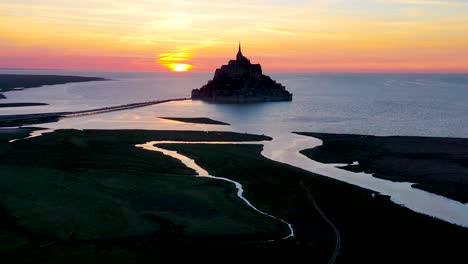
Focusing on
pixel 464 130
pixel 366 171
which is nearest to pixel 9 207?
pixel 366 171

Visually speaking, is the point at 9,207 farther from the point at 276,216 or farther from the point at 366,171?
the point at 366,171

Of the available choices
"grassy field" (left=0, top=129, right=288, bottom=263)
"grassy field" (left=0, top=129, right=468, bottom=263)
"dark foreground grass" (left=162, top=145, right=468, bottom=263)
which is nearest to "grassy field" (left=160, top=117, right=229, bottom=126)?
"grassy field" (left=0, top=129, right=288, bottom=263)

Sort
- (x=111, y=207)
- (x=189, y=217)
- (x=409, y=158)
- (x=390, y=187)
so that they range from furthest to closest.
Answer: (x=409, y=158), (x=390, y=187), (x=111, y=207), (x=189, y=217)

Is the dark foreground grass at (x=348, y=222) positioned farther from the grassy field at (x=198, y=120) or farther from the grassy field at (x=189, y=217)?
the grassy field at (x=198, y=120)

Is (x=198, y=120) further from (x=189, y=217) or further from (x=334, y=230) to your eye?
(x=334, y=230)

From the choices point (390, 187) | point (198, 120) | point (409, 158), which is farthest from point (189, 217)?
point (198, 120)
